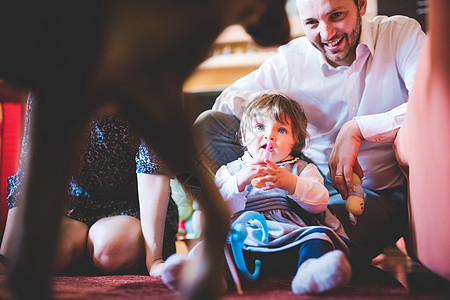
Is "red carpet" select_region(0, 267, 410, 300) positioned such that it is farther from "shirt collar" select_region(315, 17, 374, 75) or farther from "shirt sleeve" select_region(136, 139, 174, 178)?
"shirt collar" select_region(315, 17, 374, 75)

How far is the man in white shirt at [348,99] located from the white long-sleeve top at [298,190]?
0.21ft

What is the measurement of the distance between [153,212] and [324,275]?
431 millimetres

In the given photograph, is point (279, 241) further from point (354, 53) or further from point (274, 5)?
point (354, 53)

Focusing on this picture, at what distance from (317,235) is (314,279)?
0.51 ft

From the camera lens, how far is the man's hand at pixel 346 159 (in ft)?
2.81

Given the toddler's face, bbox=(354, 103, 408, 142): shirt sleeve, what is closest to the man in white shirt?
bbox=(354, 103, 408, 142): shirt sleeve

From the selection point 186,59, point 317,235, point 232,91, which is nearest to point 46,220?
point 186,59

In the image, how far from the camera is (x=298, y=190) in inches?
31.2

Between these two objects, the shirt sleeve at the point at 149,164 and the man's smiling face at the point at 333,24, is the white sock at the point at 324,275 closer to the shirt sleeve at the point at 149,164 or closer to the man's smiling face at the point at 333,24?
the shirt sleeve at the point at 149,164

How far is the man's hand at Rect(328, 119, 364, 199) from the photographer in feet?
2.81

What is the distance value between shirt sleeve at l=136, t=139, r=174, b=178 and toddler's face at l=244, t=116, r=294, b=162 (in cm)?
19

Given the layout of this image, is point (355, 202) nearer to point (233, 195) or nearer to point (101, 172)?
point (233, 195)

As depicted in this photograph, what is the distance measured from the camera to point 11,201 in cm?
92

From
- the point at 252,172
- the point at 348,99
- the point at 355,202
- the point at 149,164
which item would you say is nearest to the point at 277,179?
the point at 252,172
